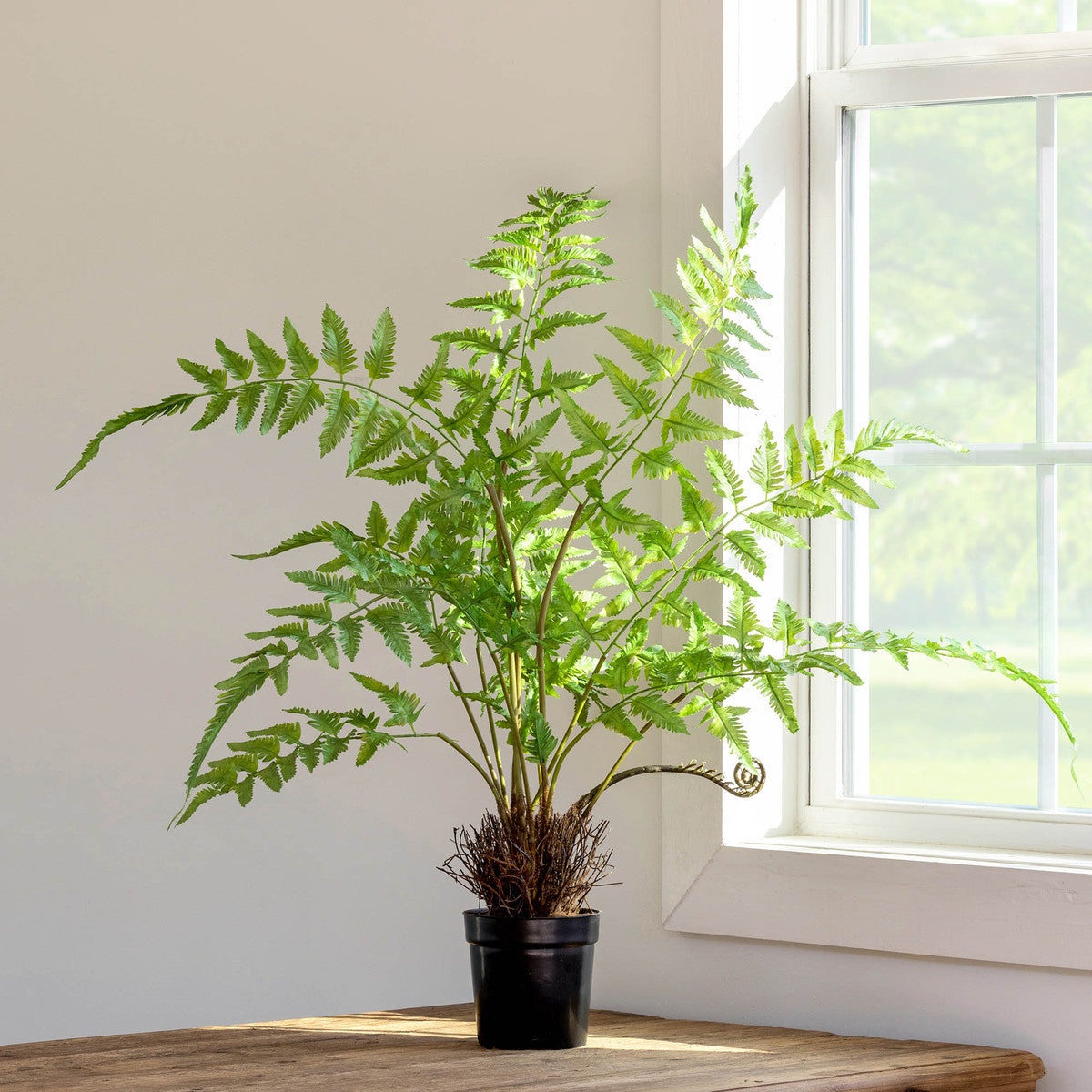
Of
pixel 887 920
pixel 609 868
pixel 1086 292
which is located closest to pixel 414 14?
pixel 1086 292

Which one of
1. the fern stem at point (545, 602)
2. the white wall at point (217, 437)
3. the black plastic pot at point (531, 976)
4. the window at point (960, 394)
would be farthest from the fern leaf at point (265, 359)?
the window at point (960, 394)

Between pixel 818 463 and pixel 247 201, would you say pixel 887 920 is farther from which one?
pixel 247 201

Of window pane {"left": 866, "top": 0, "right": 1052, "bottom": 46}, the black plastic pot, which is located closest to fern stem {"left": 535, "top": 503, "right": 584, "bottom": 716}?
the black plastic pot

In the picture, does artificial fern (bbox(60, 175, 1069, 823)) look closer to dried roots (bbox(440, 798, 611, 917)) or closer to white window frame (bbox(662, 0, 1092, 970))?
dried roots (bbox(440, 798, 611, 917))

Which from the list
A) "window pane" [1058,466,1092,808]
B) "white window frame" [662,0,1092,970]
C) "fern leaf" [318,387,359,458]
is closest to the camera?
"fern leaf" [318,387,359,458]

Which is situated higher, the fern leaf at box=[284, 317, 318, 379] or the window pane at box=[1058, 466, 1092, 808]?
the fern leaf at box=[284, 317, 318, 379]

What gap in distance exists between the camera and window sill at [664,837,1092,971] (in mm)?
1385

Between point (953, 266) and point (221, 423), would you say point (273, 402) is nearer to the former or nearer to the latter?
point (221, 423)

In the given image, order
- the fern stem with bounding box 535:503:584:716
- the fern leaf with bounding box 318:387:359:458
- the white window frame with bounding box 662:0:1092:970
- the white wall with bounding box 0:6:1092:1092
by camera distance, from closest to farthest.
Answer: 1. the fern leaf with bounding box 318:387:359:458
2. the fern stem with bounding box 535:503:584:716
3. the white window frame with bounding box 662:0:1092:970
4. the white wall with bounding box 0:6:1092:1092

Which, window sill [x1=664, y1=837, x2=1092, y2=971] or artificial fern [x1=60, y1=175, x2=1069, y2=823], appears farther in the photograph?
window sill [x1=664, y1=837, x2=1092, y2=971]

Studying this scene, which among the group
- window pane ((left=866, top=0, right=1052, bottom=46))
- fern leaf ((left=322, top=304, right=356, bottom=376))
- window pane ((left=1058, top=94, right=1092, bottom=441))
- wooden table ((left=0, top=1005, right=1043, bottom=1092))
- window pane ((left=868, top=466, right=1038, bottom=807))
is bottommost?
wooden table ((left=0, top=1005, right=1043, bottom=1092))

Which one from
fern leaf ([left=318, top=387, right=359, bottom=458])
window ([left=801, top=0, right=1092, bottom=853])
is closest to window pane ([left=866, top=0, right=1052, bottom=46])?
window ([left=801, top=0, right=1092, bottom=853])

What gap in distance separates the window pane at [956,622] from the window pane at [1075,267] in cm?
9

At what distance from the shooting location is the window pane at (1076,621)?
1.53 m
